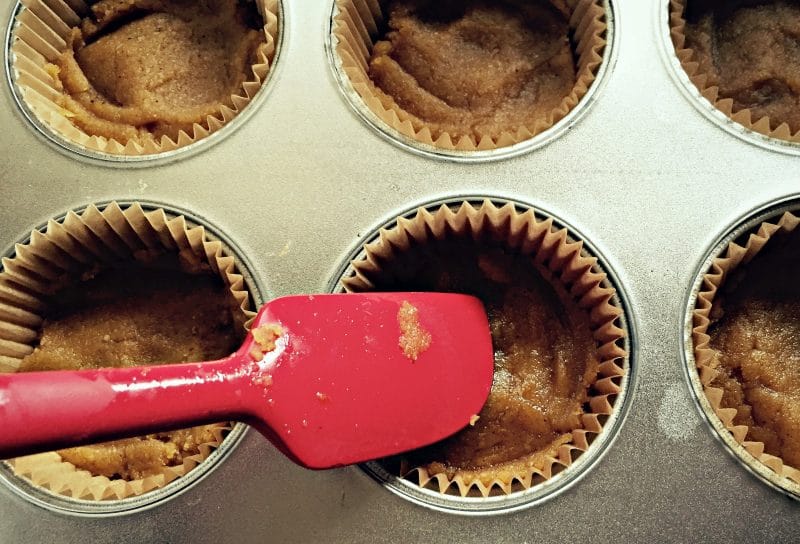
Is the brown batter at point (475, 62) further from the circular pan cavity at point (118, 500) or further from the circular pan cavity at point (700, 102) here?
the circular pan cavity at point (118, 500)

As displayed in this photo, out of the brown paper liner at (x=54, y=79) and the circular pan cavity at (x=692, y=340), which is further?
the brown paper liner at (x=54, y=79)

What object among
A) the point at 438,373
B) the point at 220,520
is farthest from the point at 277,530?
the point at 438,373

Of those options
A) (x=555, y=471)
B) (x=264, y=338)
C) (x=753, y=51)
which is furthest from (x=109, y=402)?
(x=753, y=51)

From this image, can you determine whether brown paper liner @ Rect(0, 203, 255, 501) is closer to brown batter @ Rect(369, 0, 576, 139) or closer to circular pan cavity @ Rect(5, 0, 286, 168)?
circular pan cavity @ Rect(5, 0, 286, 168)

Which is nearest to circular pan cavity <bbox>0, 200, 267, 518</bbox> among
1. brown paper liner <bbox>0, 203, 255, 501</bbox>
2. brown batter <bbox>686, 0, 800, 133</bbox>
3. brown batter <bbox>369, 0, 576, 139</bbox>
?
brown paper liner <bbox>0, 203, 255, 501</bbox>

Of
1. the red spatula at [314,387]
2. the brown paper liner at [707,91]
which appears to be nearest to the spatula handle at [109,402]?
the red spatula at [314,387]
